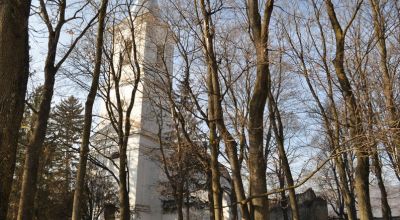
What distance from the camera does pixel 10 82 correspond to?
4750 mm

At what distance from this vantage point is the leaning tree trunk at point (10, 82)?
4676 mm

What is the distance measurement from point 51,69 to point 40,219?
17.7m

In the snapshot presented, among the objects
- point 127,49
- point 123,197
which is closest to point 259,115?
point 123,197

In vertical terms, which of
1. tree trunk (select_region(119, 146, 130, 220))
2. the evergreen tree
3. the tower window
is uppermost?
the tower window

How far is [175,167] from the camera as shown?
2192cm

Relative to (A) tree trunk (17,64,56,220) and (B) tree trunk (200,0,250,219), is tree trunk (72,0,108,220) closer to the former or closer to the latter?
(A) tree trunk (17,64,56,220)

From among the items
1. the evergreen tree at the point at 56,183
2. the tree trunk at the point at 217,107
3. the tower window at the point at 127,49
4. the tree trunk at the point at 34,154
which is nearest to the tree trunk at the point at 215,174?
the tree trunk at the point at 217,107

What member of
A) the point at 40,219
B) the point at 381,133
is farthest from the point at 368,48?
the point at 40,219

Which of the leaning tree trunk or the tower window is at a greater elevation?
the tower window

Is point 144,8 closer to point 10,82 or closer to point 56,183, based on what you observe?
point 10,82

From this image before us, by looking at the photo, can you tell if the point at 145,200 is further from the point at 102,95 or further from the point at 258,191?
the point at 258,191

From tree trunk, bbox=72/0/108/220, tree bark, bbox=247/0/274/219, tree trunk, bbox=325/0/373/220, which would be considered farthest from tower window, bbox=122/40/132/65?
tree bark, bbox=247/0/274/219

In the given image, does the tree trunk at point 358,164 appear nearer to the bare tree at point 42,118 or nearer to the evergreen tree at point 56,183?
the bare tree at point 42,118

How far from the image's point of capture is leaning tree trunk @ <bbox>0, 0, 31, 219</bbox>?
468 centimetres
